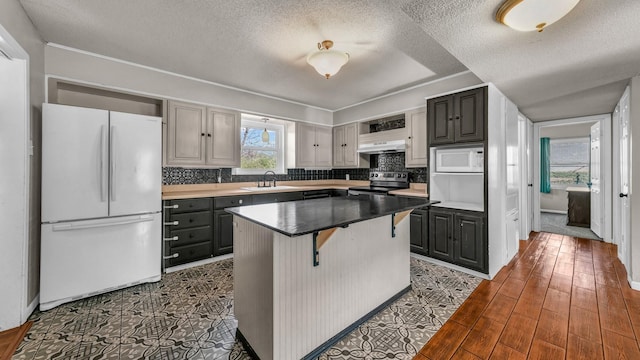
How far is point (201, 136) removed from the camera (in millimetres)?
3619

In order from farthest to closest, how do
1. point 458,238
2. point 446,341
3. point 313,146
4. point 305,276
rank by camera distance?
1. point 313,146
2. point 458,238
3. point 446,341
4. point 305,276

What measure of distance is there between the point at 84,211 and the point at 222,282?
1486mm

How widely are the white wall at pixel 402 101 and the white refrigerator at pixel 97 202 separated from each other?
3287 millimetres

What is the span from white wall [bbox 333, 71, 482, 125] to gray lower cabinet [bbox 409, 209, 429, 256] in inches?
63.4

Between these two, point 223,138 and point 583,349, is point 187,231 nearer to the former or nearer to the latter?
point 223,138

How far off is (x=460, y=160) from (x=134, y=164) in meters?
3.77

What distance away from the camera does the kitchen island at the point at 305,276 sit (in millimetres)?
1488

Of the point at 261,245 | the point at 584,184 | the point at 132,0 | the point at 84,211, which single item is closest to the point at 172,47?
the point at 132,0

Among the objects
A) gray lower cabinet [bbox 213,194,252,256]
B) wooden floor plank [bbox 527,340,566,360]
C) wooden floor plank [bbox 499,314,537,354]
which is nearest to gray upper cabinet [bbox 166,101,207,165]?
gray lower cabinet [bbox 213,194,252,256]

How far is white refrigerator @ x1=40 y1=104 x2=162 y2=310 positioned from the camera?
2275 millimetres

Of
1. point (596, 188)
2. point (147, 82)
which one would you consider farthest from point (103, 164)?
point (596, 188)

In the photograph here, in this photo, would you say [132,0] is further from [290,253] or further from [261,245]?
[290,253]

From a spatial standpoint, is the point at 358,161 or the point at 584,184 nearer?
the point at 358,161

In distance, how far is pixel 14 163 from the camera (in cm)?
200
